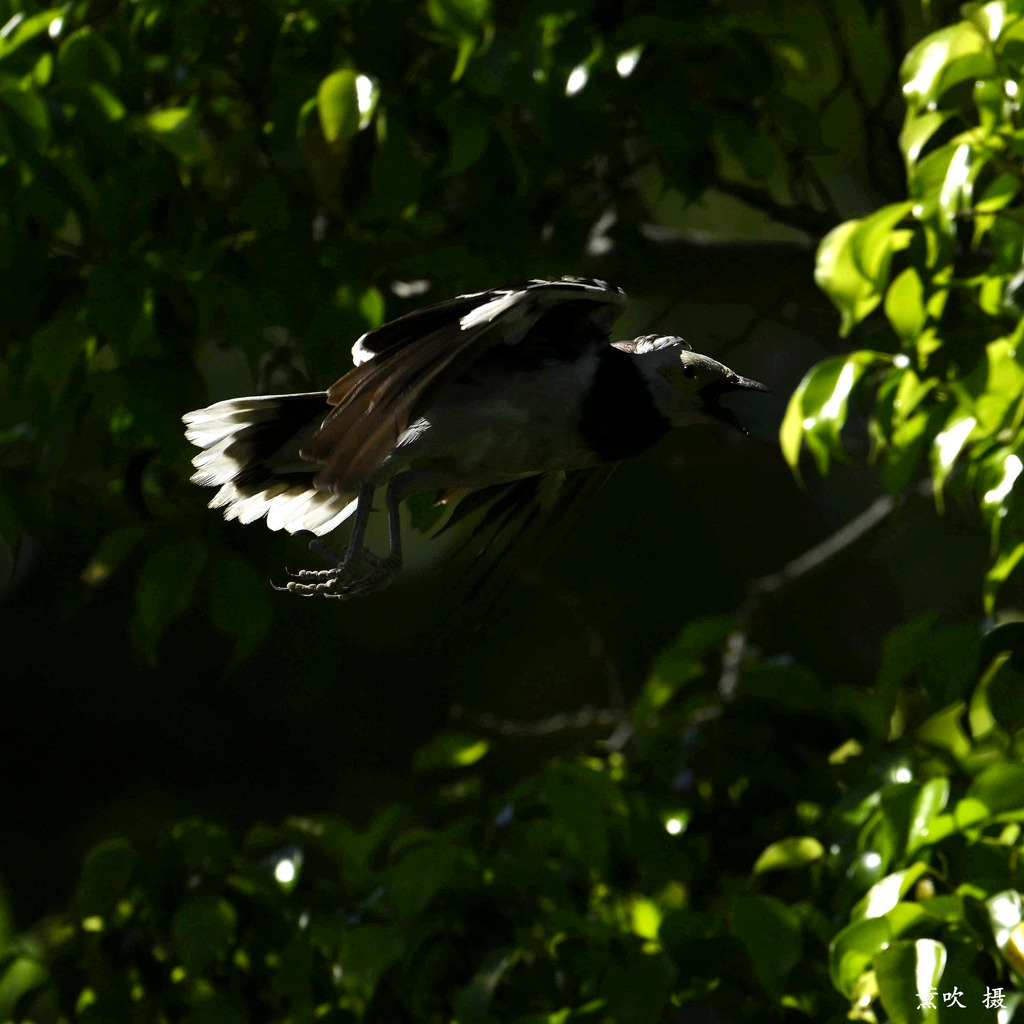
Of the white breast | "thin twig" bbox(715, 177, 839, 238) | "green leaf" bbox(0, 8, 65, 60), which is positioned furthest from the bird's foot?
"thin twig" bbox(715, 177, 839, 238)

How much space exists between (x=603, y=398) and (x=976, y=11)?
2.57ft

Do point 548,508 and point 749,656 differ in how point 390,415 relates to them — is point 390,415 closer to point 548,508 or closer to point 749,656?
point 548,508

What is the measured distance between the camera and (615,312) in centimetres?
184

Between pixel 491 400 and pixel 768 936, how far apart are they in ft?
2.76

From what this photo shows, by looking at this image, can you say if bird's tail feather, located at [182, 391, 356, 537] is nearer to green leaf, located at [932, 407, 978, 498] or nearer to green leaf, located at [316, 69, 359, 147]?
green leaf, located at [316, 69, 359, 147]

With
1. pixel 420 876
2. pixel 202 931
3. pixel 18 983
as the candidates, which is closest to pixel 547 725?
pixel 420 876

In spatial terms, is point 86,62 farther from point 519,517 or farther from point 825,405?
point 825,405

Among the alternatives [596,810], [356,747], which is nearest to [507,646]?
[356,747]

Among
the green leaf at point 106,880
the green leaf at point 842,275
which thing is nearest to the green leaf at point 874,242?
the green leaf at point 842,275

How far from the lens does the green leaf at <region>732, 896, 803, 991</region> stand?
204cm

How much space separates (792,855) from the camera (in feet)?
7.43

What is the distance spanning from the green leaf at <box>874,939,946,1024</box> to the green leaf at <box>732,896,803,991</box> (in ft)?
0.88

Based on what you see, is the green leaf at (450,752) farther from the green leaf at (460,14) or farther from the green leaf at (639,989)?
the green leaf at (460,14)

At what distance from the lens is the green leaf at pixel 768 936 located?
2.04 metres
